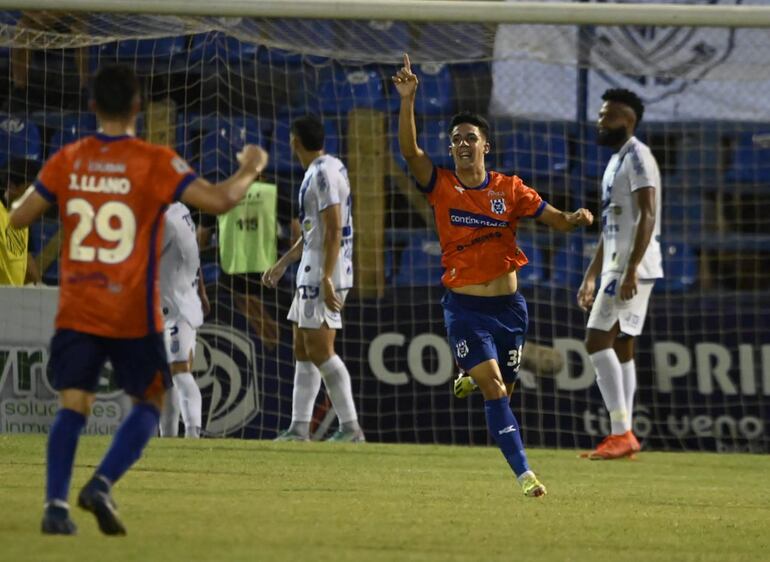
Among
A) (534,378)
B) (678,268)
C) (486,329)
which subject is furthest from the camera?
(678,268)

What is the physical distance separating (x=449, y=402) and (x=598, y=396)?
46.4 inches

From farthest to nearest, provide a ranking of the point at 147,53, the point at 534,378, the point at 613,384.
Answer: the point at 147,53 < the point at 534,378 < the point at 613,384

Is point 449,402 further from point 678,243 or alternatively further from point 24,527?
point 24,527

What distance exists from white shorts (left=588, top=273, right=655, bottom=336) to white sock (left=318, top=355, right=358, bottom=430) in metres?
1.76

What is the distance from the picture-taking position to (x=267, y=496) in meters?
8.10

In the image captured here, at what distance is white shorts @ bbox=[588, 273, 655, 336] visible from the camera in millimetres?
11539

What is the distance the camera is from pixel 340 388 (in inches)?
468

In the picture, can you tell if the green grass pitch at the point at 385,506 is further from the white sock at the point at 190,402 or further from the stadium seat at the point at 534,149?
the stadium seat at the point at 534,149

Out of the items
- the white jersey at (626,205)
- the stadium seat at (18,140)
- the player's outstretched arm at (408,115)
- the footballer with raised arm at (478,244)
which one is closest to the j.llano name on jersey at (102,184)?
the player's outstretched arm at (408,115)

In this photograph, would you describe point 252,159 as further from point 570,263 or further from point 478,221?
point 570,263

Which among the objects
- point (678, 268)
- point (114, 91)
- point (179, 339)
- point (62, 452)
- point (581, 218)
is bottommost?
point (62, 452)

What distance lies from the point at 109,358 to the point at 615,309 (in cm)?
584

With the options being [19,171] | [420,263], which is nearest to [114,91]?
[19,171]

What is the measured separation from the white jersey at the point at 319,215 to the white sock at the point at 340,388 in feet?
1.81
